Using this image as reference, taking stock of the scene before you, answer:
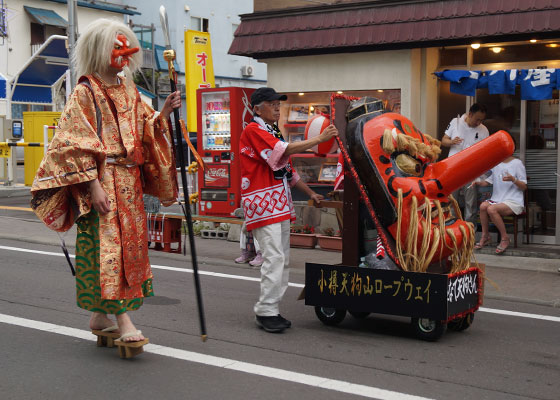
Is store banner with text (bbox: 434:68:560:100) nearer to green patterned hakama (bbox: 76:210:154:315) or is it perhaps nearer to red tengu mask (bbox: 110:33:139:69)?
red tengu mask (bbox: 110:33:139:69)

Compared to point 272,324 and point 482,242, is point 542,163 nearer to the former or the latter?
point 482,242

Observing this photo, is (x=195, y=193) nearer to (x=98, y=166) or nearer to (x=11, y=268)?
(x=11, y=268)

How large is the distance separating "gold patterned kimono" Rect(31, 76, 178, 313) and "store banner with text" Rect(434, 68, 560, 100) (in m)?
5.64

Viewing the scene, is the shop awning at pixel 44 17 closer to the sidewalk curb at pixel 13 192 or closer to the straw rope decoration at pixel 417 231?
the sidewalk curb at pixel 13 192

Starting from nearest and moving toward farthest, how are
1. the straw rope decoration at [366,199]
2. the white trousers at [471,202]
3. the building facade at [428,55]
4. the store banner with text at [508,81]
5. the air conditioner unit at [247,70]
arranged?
the straw rope decoration at [366,199] → the store banner with text at [508,81] → the building facade at [428,55] → the white trousers at [471,202] → the air conditioner unit at [247,70]

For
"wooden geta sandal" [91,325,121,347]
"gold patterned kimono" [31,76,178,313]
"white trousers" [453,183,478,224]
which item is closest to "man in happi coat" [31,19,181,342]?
"gold patterned kimono" [31,76,178,313]

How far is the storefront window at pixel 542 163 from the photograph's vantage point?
10203mm

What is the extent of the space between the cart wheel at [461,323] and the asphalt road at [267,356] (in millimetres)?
76

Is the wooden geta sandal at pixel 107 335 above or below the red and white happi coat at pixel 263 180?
below

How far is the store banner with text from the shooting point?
9.28 meters

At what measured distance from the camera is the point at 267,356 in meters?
5.27

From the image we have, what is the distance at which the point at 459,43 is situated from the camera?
1018cm

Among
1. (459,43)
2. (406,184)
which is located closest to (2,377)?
(406,184)

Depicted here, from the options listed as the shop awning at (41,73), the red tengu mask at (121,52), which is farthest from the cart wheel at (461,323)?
the shop awning at (41,73)
